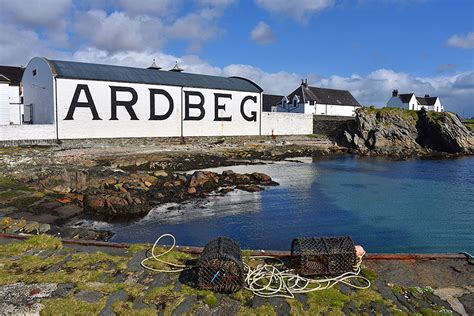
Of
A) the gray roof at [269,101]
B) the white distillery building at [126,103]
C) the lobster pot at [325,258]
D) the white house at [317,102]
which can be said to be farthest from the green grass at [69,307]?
the gray roof at [269,101]

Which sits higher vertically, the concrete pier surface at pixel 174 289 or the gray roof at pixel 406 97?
the gray roof at pixel 406 97

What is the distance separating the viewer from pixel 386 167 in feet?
112

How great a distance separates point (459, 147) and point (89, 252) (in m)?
51.6

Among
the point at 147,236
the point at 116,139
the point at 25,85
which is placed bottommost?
the point at 147,236

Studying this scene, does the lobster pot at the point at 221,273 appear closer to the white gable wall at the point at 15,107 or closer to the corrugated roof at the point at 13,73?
the white gable wall at the point at 15,107

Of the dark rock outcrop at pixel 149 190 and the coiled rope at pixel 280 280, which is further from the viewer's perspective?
the dark rock outcrop at pixel 149 190

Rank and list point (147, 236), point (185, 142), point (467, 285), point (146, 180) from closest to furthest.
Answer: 1. point (467, 285)
2. point (147, 236)
3. point (146, 180)
4. point (185, 142)

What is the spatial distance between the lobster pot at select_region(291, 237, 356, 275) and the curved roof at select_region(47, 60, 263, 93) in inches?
1155

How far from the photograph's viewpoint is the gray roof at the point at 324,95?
6919 cm

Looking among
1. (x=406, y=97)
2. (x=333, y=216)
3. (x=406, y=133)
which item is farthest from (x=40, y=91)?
(x=406, y=97)

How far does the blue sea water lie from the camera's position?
12.9 metres

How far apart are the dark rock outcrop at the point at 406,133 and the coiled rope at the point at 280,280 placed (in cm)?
4371

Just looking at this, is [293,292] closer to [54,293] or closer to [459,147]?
[54,293]

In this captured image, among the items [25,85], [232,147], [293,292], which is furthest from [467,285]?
[25,85]
